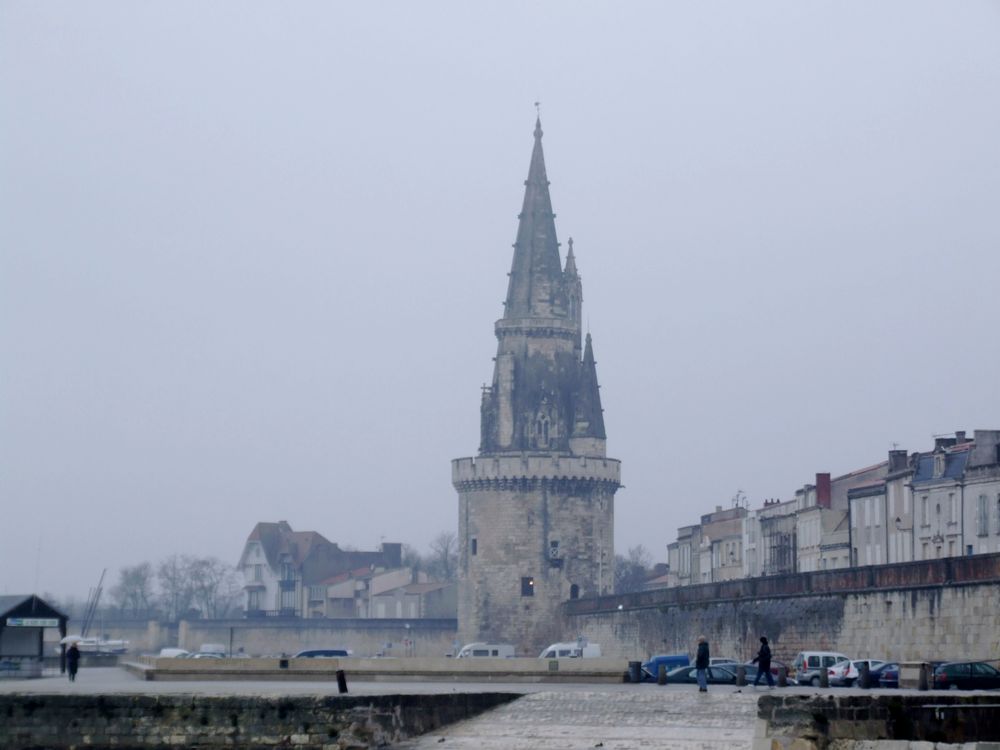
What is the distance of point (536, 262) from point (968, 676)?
176 ft

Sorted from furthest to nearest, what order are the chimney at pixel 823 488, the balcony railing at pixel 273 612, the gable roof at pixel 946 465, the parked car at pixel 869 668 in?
the balcony railing at pixel 273 612, the chimney at pixel 823 488, the gable roof at pixel 946 465, the parked car at pixel 869 668

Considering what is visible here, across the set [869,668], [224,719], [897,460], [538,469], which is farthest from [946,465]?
[224,719]

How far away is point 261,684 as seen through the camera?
137 ft

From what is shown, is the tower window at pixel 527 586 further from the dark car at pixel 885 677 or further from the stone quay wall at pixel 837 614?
the dark car at pixel 885 677

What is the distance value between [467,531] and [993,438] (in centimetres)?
2984

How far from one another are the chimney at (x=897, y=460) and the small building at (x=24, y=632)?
109 ft

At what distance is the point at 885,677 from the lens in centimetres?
4219

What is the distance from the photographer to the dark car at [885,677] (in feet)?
137

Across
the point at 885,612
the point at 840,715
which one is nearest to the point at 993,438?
the point at 885,612

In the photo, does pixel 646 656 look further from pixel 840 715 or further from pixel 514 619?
pixel 840 715

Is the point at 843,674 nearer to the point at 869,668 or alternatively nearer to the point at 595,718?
the point at 869,668

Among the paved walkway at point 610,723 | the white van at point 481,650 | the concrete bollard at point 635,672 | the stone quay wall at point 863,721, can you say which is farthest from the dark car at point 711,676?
the white van at point 481,650

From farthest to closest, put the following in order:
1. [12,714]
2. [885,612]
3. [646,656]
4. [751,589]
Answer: [646,656] → [751,589] → [885,612] → [12,714]

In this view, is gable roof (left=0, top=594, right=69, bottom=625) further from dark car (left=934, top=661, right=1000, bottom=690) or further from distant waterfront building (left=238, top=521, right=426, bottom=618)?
distant waterfront building (left=238, top=521, right=426, bottom=618)
